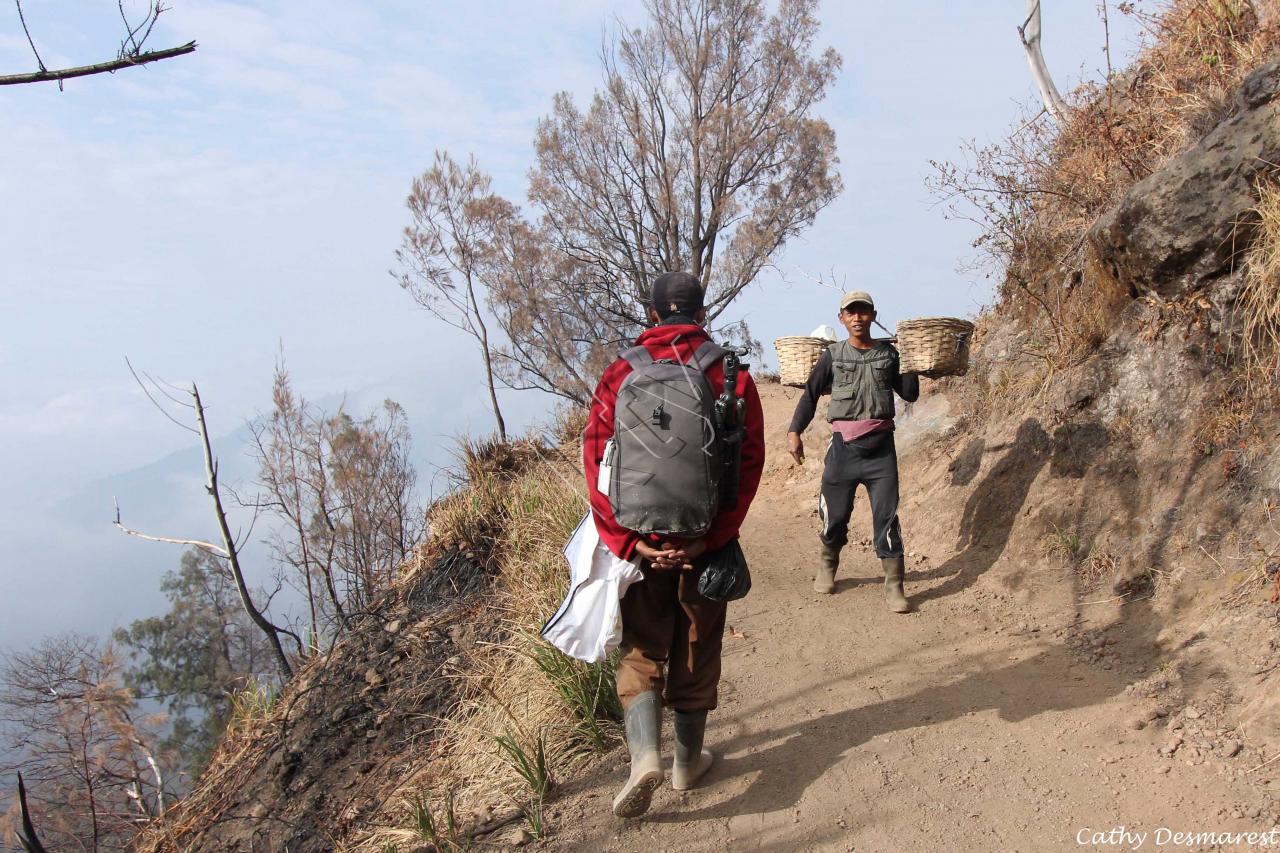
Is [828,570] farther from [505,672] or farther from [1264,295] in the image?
[1264,295]

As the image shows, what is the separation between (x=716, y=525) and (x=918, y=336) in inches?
120

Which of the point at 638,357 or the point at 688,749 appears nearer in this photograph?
the point at 638,357

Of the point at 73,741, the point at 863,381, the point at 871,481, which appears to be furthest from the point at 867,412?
the point at 73,741

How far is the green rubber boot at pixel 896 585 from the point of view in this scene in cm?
554

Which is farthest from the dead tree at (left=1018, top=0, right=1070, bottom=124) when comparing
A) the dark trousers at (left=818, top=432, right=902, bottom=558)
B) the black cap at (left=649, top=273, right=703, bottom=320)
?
the black cap at (left=649, top=273, right=703, bottom=320)

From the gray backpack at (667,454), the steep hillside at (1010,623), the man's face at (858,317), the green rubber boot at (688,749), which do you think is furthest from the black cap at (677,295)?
the man's face at (858,317)

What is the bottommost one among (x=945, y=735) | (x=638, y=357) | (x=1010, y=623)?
(x=945, y=735)

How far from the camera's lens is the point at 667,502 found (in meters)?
2.93

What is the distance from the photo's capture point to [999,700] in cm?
412

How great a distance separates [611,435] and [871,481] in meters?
2.90

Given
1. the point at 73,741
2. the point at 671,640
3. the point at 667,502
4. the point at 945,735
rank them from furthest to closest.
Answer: the point at 73,741 → the point at 945,735 → the point at 671,640 → the point at 667,502

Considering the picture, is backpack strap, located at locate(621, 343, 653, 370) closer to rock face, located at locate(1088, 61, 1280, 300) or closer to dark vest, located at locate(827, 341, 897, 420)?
dark vest, located at locate(827, 341, 897, 420)

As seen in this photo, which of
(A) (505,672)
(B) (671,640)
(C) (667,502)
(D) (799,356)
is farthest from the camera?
(D) (799,356)

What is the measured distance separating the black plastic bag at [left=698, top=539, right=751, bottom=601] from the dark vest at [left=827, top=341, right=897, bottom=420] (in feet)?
8.63
